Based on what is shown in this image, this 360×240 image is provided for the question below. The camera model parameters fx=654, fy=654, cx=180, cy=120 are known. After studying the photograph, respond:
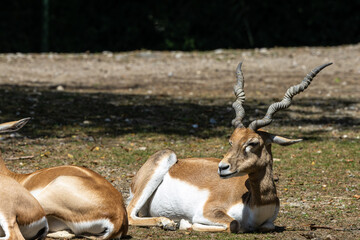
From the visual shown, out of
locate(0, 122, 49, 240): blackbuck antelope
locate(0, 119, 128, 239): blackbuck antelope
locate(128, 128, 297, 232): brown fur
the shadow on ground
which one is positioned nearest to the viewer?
locate(0, 122, 49, 240): blackbuck antelope

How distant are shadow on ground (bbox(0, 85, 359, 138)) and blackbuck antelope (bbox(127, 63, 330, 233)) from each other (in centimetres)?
392

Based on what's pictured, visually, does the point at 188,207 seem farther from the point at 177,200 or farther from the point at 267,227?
the point at 267,227

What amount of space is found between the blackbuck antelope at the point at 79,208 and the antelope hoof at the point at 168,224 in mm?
664

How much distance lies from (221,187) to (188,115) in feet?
19.1

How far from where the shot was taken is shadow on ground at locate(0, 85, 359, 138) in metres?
11.1

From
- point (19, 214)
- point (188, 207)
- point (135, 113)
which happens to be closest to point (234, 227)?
point (188, 207)

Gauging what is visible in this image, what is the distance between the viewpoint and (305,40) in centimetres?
2291

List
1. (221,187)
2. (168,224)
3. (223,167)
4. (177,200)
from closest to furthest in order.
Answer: (223,167) < (168,224) < (221,187) < (177,200)

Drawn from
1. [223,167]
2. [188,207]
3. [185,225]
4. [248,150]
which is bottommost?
[185,225]

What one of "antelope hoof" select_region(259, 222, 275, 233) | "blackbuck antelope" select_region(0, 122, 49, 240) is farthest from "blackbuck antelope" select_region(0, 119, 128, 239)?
"antelope hoof" select_region(259, 222, 275, 233)

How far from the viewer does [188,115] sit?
1222 cm

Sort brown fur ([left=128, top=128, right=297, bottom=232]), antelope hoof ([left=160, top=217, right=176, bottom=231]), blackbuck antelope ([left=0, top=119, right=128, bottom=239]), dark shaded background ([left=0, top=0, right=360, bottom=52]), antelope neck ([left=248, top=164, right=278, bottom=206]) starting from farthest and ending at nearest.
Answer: dark shaded background ([left=0, top=0, right=360, bottom=52]) → antelope hoof ([left=160, top=217, right=176, bottom=231]) → antelope neck ([left=248, top=164, right=278, bottom=206]) → brown fur ([left=128, top=128, right=297, bottom=232]) → blackbuck antelope ([left=0, top=119, right=128, bottom=239])

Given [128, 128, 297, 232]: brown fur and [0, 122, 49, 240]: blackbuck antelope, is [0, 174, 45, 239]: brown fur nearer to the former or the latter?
[0, 122, 49, 240]: blackbuck antelope

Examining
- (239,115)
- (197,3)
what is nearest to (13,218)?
(239,115)
